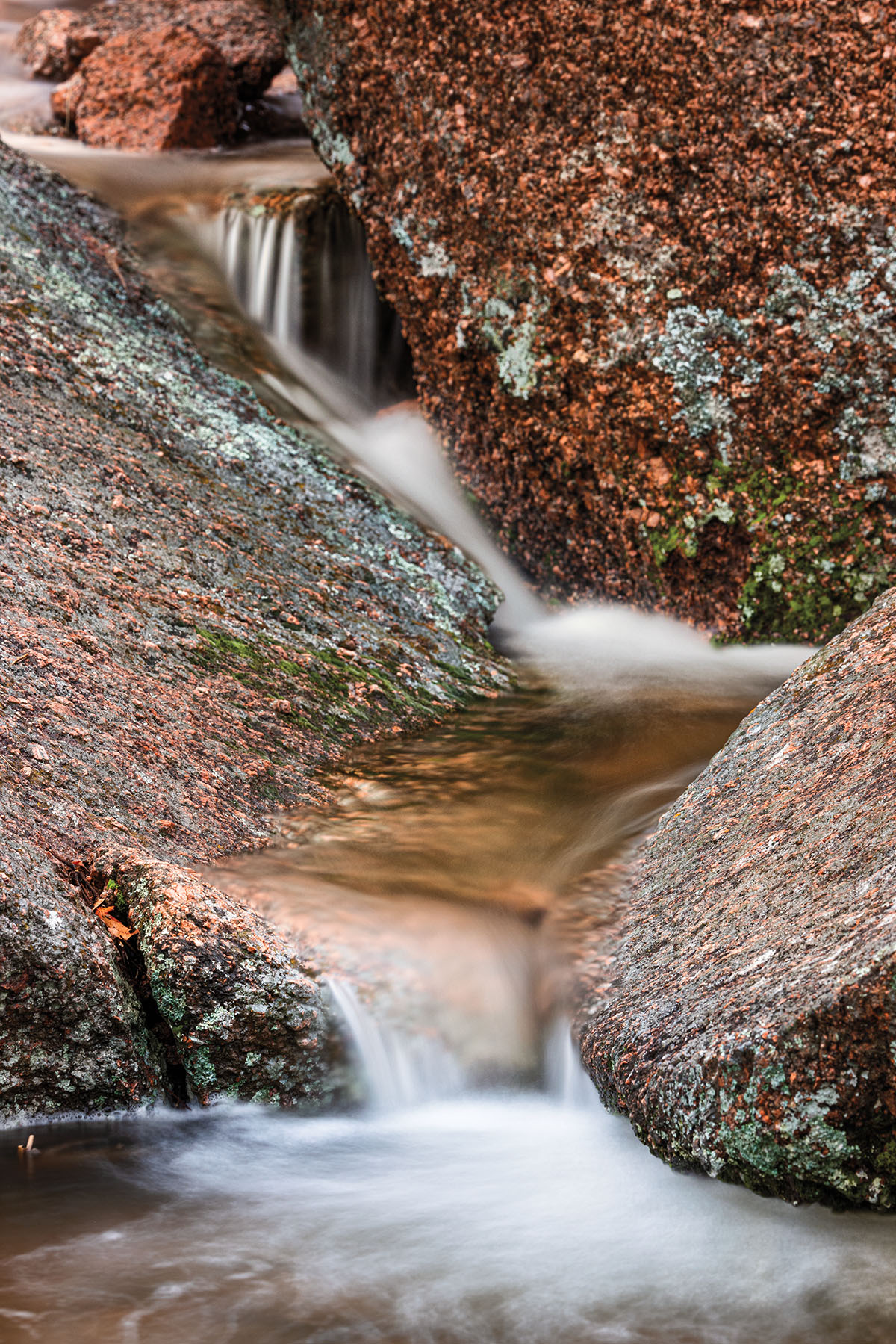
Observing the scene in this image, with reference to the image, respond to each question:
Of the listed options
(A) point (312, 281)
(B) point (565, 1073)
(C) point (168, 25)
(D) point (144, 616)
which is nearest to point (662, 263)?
(A) point (312, 281)

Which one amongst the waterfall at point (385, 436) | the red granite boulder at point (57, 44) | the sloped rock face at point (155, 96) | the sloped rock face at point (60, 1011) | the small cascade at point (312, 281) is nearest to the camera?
the sloped rock face at point (60, 1011)

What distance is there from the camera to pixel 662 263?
5.32 m

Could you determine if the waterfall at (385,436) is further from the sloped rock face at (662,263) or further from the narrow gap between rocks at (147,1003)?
the narrow gap between rocks at (147,1003)

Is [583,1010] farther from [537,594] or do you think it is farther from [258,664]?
[537,594]

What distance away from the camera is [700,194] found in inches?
205

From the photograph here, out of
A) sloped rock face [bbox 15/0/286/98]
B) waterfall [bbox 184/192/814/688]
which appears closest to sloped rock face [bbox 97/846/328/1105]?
waterfall [bbox 184/192/814/688]

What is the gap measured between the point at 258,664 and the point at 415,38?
10.9ft

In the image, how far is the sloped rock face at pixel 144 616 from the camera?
8.84 ft

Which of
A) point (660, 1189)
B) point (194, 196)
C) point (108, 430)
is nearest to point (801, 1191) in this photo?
point (660, 1189)

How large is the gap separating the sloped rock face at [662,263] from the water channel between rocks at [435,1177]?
1.74 meters

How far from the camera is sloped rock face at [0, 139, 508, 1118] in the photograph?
2.70 meters

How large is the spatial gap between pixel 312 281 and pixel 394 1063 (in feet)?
18.5

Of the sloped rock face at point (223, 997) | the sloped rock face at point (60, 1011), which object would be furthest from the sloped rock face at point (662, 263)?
the sloped rock face at point (60, 1011)

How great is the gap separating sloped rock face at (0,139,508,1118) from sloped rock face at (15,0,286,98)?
3.70m
